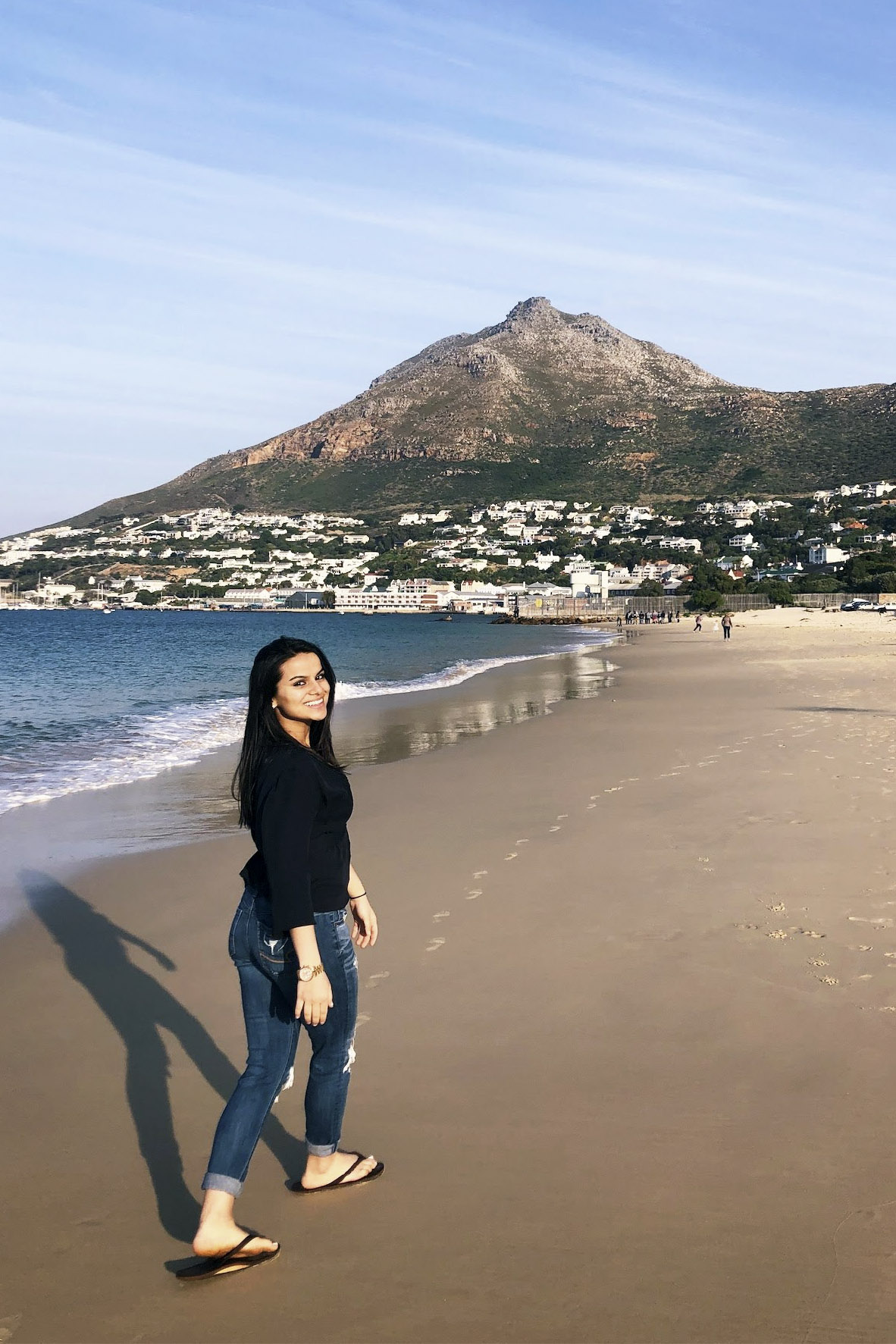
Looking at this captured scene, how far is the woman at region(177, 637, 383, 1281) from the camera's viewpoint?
3125 millimetres

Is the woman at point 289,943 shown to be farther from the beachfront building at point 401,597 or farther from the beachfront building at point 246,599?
the beachfront building at point 246,599

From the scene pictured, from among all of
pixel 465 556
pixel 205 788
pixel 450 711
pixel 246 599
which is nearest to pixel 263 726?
pixel 205 788

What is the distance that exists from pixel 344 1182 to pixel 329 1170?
6 cm

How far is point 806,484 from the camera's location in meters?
152

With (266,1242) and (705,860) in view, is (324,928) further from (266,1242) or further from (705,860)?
(705,860)

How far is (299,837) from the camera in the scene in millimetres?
3146

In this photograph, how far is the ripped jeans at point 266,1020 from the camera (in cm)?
320

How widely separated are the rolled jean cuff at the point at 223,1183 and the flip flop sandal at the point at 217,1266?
14cm

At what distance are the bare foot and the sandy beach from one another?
2.2 inches

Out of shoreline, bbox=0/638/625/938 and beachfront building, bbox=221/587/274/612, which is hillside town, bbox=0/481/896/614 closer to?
beachfront building, bbox=221/587/274/612

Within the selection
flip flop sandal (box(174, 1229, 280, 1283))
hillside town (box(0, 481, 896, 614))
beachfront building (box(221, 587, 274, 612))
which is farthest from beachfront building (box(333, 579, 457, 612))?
flip flop sandal (box(174, 1229, 280, 1283))

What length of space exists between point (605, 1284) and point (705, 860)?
15.6 feet

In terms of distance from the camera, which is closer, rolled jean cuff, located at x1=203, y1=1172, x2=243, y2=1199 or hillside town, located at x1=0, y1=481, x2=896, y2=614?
rolled jean cuff, located at x1=203, y1=1172, x2=243, y2=1199

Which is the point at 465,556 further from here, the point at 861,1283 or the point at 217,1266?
the point at 861,1283
